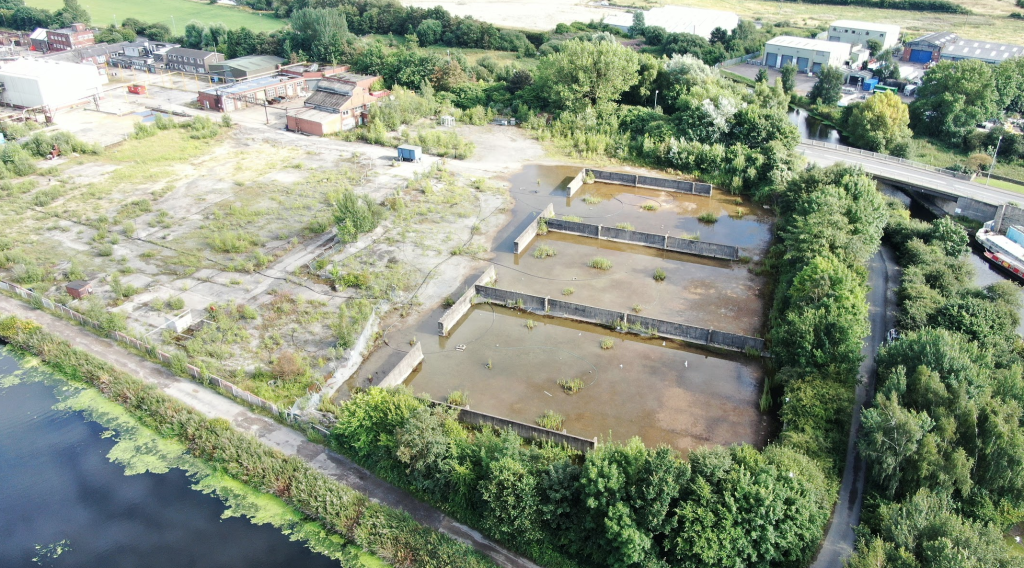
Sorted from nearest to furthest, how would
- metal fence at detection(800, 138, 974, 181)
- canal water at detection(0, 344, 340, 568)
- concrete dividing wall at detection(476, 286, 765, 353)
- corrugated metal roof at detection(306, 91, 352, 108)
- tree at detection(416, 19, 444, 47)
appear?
canal water at detection(0, 344, 340, 568), concrete dividing wall at detection(476, 286, 765, 353), metal fence at detection(800, 138, 974, 181), corrugated metal roof at detection(306, 91, 352, 108), tree at detection(416, 19, 444, 47)

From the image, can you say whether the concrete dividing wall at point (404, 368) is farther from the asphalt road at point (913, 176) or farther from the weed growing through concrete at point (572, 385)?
the asphalt road at point (913, 176)

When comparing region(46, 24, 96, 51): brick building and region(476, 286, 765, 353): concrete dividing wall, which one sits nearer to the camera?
region(476, 286, 765, 353): concrete dividing wall

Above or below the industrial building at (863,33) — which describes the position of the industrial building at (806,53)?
below

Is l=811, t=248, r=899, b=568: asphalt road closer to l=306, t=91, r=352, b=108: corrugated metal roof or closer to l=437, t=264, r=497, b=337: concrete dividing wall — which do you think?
l=437, t=264, r=497, b=337: concrete dividing wall

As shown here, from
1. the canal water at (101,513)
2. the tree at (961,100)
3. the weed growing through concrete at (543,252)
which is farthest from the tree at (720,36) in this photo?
the canal water at (101,513)

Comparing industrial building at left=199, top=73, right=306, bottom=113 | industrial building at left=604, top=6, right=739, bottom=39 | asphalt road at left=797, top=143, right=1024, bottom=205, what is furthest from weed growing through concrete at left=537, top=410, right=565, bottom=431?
industrial building at left=604, top=6, right=739, bottom=39

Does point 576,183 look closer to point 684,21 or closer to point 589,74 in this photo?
point 589,74
